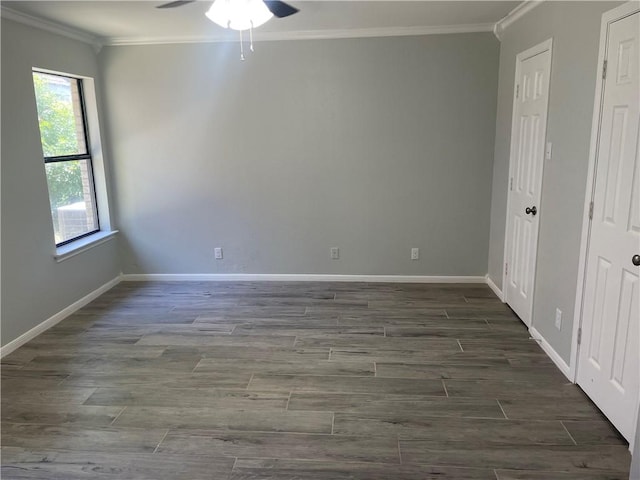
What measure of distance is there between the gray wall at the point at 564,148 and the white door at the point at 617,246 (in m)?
0.18

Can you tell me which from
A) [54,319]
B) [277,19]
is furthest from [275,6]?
[54,319]

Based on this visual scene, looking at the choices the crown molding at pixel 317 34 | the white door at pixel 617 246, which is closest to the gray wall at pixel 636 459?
the white door at pixel 617 246

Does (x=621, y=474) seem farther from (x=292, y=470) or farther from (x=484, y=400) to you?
(x=292, y=470)

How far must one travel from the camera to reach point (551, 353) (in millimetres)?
3156

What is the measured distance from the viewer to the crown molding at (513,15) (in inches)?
132

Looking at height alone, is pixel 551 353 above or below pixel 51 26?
below

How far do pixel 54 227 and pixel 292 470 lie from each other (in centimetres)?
313

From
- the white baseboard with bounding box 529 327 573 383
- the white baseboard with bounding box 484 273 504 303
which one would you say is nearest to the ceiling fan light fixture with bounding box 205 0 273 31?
the white baseboard with bounding box 529 327 573 383

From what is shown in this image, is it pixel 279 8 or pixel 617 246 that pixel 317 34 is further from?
pixel 617 246

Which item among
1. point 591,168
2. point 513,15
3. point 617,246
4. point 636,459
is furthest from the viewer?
point 513,15

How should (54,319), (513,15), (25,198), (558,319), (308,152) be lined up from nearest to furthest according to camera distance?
(558,319) → (25,198) → (513,15) → (54,319) → (308,152)

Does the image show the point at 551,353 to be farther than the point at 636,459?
Yes

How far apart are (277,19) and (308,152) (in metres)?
1.28

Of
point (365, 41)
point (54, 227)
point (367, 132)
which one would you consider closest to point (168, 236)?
point (54, 227)
